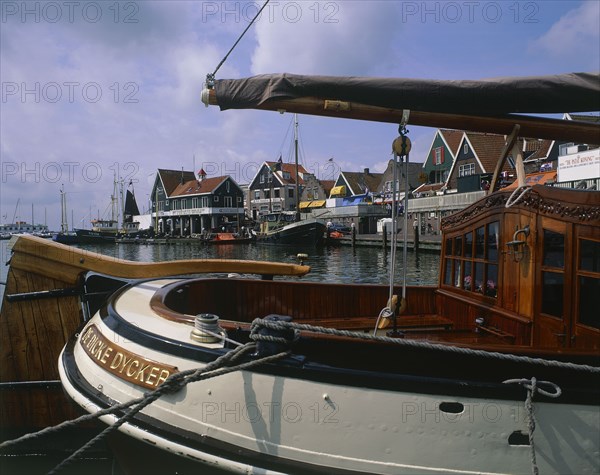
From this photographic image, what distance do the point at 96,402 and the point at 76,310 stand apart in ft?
5.15

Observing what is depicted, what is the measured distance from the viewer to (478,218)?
471cm

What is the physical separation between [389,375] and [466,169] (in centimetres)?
4290

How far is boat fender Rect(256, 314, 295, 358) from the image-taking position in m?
3.01

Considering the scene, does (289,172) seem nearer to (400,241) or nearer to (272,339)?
(400,241)

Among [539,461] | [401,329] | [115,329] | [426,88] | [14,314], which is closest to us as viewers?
[539,461]

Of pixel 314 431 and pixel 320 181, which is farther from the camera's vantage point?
pixel 320 181

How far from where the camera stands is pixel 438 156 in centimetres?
4916

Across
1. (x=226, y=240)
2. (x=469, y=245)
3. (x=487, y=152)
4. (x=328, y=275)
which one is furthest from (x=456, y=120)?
(x=226, y=240)

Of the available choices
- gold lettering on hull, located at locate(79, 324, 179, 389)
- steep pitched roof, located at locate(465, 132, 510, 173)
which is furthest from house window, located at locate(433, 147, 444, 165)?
gold lettering on hull, located at locate(79, 324, 179, 389)

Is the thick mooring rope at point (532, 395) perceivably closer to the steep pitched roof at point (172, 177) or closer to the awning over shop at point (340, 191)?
the awning over shop at point (340, 191)

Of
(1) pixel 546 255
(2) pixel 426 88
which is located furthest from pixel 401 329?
(2) pixel 426 88

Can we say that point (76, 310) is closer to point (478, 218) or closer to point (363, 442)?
point (363, 442)

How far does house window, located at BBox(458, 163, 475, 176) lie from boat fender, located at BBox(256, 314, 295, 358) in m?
42.1

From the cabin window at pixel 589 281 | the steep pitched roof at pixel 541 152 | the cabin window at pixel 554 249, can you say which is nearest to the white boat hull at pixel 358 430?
the cabin window at pixel 589 281
